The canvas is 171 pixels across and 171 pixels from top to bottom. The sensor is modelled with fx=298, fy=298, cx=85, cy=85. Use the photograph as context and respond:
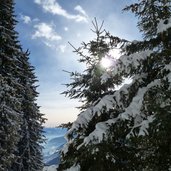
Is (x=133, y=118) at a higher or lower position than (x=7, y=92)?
lower

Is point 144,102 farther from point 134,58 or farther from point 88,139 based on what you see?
point 88,139

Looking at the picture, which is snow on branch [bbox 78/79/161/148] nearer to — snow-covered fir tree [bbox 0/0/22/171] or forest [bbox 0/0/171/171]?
forest [bbox 0/0/171/171]

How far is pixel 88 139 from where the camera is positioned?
5375 millimetres

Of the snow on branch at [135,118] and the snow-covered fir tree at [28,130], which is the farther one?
the snow-covered fir tree at [28,130]

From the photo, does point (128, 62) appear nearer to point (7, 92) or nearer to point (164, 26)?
point (164, 26)

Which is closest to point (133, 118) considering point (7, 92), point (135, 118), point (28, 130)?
point (135, 118)

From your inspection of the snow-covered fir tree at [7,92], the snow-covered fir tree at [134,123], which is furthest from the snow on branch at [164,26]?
the snow-covered fir tree at [7,92]

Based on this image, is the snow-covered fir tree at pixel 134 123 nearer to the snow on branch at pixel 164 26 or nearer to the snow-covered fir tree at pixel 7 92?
the snow on branch at pixel 164 26

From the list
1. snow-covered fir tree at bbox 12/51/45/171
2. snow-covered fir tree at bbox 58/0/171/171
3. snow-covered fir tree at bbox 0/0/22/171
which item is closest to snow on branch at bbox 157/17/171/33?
snow-covered fir tree at bbox 58/0/171/171

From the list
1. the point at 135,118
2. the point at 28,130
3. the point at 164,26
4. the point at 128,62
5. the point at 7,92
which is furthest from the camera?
the point at 28,130

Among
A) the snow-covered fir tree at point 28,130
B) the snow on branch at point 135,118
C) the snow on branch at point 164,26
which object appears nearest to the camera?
the snow on branch at point 164,26

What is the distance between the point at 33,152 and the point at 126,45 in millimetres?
25965

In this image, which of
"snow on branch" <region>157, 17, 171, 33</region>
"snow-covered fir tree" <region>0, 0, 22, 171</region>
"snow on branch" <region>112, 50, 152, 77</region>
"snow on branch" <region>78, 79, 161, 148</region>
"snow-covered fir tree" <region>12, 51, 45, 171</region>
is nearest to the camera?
"snow on branch" <region>157, 17, 171, 33</region>

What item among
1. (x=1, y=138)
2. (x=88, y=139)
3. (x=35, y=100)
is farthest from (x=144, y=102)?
(x=35, y=100)
